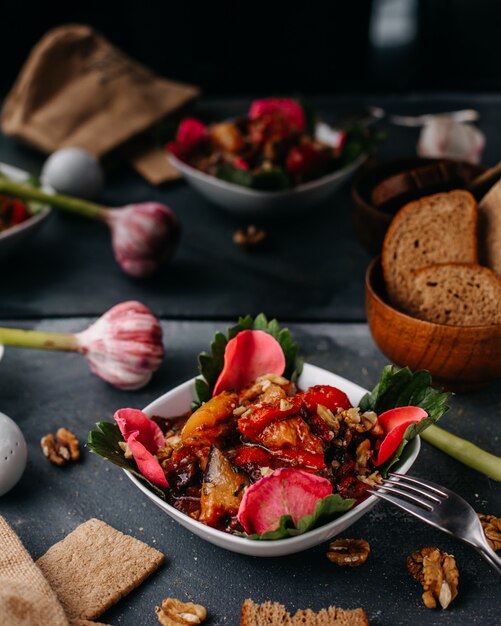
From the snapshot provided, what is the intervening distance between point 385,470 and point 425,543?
0.16m

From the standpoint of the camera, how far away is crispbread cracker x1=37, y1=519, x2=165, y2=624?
114 cm

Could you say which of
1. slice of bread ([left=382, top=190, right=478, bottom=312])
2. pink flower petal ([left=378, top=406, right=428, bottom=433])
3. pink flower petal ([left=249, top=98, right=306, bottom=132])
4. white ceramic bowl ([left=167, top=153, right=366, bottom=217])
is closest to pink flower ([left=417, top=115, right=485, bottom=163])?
white ceramic bowl ([left=167, top=153, right=366, bottom=217])

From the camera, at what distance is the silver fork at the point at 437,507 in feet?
3.72

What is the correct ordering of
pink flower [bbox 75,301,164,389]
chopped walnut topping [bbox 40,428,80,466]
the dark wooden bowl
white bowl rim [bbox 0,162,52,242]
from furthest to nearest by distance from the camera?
white bowl rim [bbox 0,162,52,242] → the dark wooden bowl → pink flower [bbox 75,301,164,389] → chopped walnut topping [bbox 40,428,80,466]

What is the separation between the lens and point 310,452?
116cm

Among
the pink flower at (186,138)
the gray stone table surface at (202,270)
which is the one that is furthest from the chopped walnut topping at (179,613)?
the pink flower at (186,138)

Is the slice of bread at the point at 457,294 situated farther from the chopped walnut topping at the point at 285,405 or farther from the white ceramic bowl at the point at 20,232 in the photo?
the white ceramic bowl at the point at 20,232

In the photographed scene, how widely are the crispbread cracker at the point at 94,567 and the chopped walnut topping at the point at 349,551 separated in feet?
0.90

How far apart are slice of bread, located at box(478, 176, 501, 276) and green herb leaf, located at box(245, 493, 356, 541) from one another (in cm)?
71

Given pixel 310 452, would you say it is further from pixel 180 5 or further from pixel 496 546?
pixel 180 5

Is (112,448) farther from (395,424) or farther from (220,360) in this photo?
(395,424)

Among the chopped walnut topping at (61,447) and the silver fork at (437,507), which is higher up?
the silver fork at (437,507)

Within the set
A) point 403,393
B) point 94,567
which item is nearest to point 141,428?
point 94,567

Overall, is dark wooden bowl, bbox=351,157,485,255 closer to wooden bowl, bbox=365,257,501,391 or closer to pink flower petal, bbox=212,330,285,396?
wooden bowl, bbox=365,257,501,391
